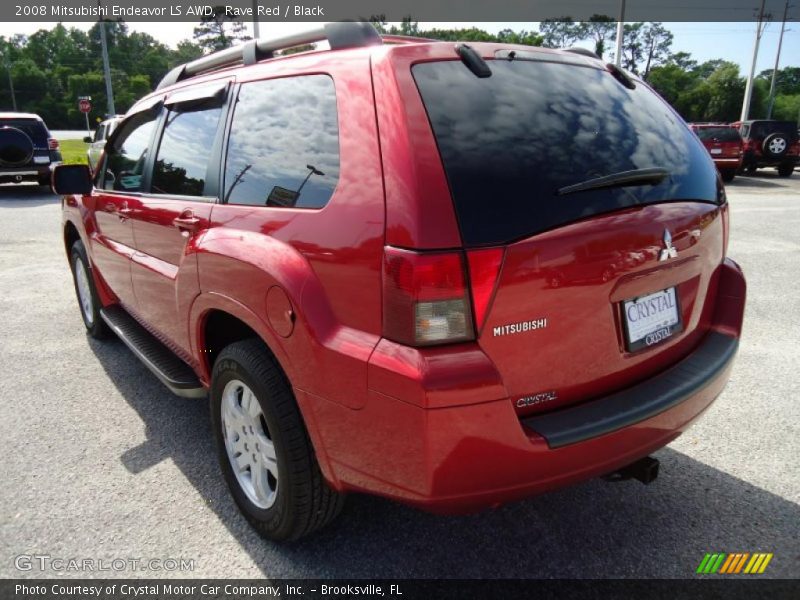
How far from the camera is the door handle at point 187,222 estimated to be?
8.45 ft

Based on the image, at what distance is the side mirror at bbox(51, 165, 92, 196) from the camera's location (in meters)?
3.91

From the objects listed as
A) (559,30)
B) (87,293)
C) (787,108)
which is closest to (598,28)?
(559,30)

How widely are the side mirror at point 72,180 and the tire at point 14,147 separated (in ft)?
37.5

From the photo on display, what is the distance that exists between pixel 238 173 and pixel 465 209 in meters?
1.15

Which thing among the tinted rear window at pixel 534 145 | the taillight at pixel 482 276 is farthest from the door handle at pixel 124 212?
the taillight at pixel 482 276

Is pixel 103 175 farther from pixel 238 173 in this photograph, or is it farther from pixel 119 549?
pixel 119 549

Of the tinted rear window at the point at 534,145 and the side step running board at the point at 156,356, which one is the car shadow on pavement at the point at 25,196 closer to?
the side step running board at the point at 156,356

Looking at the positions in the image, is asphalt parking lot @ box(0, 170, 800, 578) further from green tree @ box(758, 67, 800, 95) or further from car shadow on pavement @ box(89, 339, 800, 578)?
green tree @ box(758, 67, 800, 95)

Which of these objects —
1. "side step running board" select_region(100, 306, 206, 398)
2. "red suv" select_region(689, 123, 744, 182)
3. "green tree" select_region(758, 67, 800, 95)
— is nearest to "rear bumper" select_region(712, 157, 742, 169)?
"red suv" select_region(689, 123, 744, 182)

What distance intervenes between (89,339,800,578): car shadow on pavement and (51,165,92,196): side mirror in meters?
2.31

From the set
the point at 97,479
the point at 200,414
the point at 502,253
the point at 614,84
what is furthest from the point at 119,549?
the point at 614,84

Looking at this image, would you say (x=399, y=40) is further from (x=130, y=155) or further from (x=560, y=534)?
(x=130, y=155)

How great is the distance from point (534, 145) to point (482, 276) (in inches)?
19.6

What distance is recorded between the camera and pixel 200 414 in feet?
11.6
